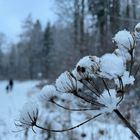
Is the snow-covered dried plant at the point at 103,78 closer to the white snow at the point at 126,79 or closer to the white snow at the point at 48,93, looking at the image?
the white snow at the point at 126,79

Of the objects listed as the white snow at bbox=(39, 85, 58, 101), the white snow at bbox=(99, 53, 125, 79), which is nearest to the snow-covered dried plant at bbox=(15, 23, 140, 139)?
the white snow at bbox=(99, 53, 125, 79)

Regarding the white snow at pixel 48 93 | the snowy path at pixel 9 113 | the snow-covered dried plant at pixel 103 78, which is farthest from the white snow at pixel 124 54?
the snowy path at pixel 9 113

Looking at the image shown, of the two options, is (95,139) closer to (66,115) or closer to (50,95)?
(66,115)

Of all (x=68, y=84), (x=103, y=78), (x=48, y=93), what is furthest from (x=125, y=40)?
(x=48, y=93)

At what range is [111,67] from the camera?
6.62 ft

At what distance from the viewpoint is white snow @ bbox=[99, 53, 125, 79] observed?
2.02 m

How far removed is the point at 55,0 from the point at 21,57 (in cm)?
7218

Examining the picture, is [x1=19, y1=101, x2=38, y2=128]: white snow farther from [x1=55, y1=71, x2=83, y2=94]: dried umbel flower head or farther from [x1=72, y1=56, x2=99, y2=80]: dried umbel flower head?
[x1=72, y1=56, x2=99, y2=80]: dried umbel flower head

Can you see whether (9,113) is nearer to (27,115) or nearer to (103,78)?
(27,115)

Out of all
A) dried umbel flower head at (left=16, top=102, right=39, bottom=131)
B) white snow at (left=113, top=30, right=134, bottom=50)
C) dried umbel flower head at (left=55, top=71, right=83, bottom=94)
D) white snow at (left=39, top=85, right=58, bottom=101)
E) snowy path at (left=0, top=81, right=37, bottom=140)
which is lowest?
snowy path at (left=0, top=81, right=37, bottom=140)

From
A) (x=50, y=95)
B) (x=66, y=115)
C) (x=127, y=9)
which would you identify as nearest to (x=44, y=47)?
(x=127, y=9)

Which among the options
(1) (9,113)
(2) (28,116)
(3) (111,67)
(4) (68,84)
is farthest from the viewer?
(1) (9,113)

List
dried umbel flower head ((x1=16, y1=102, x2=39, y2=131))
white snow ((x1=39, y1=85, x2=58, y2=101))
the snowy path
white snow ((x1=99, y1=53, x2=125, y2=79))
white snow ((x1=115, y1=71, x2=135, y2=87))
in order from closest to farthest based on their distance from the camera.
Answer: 1. white snow ((x1=99, y1=53, x2=125, y2=79))
2. white snow ((x1=115, y1=71, x2=135, y2=87))
3. dried umbel flower head ((x1=16, y1=102, x2=39, y2=131))
4. white snow ((x1=39, y1=85, x2=58, y2=101))
5. the snowy path

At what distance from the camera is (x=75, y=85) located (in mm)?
2170
